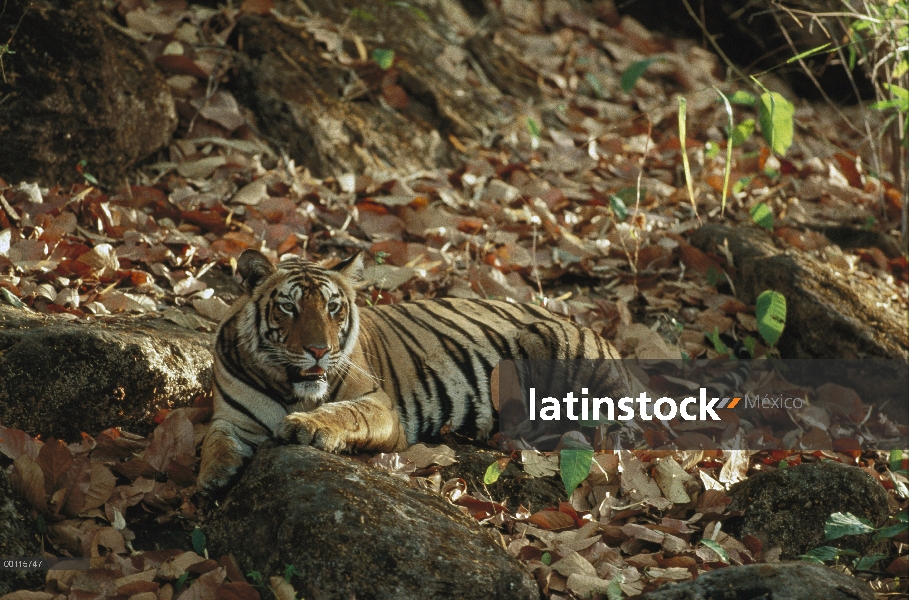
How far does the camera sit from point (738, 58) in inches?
395

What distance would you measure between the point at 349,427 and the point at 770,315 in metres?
2.90

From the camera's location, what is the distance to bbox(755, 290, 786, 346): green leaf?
5.47 meters

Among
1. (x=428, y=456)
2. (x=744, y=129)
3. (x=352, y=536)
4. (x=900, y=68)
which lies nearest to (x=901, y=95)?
(x=900, y=68)

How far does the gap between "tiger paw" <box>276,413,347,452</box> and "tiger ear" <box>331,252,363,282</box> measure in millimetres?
795

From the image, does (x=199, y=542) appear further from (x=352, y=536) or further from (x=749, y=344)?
(x=749, y=344)

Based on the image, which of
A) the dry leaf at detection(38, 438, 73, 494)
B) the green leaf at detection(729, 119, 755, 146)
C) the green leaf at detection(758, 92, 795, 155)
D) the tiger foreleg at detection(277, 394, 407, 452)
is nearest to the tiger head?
the tiger foreleg at detection(277, 394, 407, 452)

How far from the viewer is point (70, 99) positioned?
557 cm

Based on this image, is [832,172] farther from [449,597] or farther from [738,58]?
[449,597]

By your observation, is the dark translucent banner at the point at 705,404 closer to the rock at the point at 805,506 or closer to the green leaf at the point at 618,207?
the rock at the point at 805,506

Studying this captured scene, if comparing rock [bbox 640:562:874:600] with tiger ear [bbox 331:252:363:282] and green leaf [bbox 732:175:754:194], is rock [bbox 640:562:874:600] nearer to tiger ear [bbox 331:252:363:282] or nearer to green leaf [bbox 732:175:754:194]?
tiger ear [bbox 331:252:363:282]

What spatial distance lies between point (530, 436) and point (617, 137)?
420 centimetres

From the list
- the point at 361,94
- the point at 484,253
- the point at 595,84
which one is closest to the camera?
the point at 484,253

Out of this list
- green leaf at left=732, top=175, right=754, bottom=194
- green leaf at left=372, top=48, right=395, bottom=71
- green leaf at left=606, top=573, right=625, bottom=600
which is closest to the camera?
green leaf at left=606, top=573, right=625, bottom=600

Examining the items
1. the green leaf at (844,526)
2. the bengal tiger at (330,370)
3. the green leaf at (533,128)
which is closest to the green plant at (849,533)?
the green leaf at (844,526)
